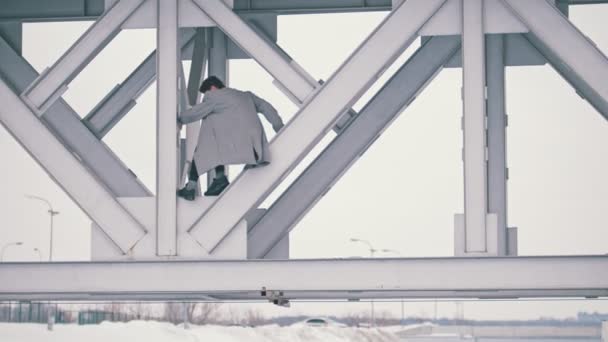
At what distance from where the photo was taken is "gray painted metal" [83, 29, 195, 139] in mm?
12375

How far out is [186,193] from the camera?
9.83 metres

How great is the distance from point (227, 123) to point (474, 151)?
1.84 meters

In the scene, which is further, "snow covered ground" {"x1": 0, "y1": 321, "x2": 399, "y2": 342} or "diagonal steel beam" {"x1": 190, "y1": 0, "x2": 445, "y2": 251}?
"snow covered ground" {"x1": 0, "y1": 321, "x2": 399, "y2": 342}

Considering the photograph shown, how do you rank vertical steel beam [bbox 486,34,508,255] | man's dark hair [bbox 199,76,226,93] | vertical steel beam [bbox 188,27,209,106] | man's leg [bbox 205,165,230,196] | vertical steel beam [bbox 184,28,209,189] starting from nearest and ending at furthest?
man's dark hair [bbox 199,76,226,93], man's leg [bbox 205,165,230,196], vertical steel beam [bbox 486,34,508,255], vertical steel beam [bbox 184,28,209,189], vertical steel beam [bbox 188,27,209,106]

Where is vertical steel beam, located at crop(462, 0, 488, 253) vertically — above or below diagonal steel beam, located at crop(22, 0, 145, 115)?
below

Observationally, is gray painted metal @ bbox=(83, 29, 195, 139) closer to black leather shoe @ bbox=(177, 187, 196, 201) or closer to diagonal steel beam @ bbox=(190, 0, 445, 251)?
black leather shoe @ bbox=(177, 187, 196, 201)

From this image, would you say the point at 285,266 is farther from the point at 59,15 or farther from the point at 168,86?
the point at 59,15

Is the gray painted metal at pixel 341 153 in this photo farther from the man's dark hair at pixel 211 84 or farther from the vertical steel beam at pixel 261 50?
the vertical steel beam at pixel 261 50

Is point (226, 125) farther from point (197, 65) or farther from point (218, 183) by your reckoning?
point (197, 65)

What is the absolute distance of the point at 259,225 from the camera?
35.4 feet

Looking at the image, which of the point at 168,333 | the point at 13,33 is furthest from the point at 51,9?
the point at 168,333

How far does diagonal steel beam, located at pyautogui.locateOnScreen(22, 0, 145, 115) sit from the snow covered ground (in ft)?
173

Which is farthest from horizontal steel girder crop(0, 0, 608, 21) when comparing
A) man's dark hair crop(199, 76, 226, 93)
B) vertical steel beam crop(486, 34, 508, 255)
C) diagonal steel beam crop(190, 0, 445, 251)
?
diagonal steel beam crop(190, 0, 445, 251)

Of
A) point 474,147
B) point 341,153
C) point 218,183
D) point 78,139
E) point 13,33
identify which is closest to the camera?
point 474,147
